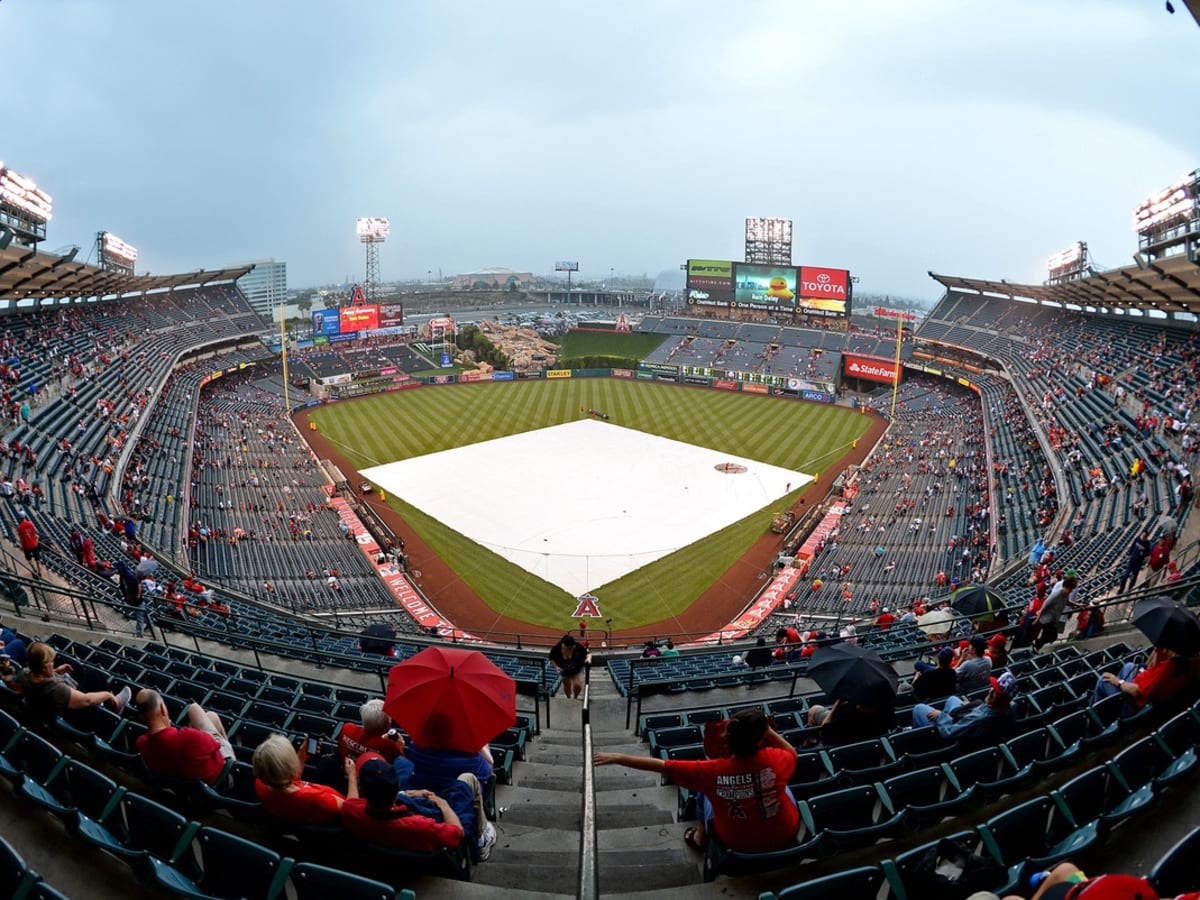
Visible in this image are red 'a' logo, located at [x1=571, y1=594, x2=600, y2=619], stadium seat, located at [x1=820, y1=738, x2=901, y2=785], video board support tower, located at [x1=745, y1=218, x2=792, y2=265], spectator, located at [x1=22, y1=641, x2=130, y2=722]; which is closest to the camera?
stadium seat, located at [x1=820, y1=738, x2=901, y2=785]

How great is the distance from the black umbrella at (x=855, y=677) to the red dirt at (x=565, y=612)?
46.6ft

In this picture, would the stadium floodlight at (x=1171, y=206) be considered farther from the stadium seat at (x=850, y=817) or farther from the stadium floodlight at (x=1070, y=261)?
the stadium seat at (x=850, y=817)

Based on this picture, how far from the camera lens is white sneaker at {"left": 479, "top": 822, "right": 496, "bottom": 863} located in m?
5.12

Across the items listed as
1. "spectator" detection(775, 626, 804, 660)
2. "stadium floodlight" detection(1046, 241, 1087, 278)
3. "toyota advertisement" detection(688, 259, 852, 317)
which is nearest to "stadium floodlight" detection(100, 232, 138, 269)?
"toyota advertisement" detection(688, 259, 852, 317)

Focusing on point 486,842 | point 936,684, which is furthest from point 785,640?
point 486,842

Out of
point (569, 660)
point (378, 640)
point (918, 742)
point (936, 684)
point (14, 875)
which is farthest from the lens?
point (378, 640)

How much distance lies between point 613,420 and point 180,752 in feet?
161

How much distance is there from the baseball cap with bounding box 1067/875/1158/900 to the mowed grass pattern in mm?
21968

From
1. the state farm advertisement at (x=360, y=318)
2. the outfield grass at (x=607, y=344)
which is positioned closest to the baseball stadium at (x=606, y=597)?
the state farm advertisement at (x=360, y=318)

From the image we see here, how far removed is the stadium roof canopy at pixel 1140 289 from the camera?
90.3 ft

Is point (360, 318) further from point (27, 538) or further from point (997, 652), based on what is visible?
point (997, 652)

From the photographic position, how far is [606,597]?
26344 mm

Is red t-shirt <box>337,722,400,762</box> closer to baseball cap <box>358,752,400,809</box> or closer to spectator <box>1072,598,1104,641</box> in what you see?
baseball cap <box>358,752,400,809</box>

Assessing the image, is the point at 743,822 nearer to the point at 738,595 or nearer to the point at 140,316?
the point at 738,595
